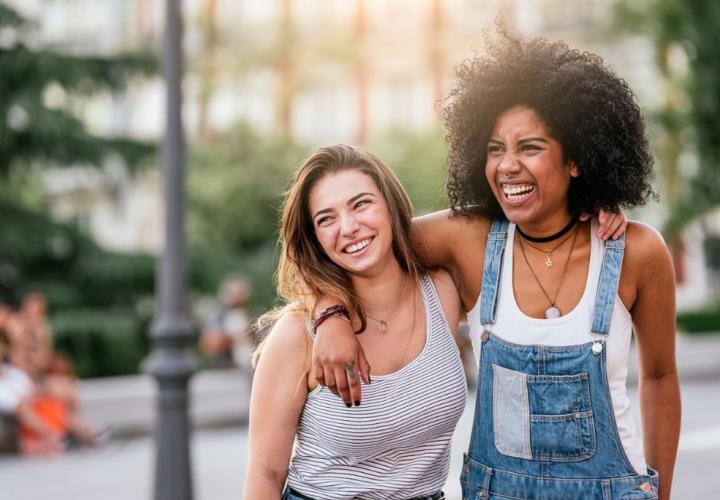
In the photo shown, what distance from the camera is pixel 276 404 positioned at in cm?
261

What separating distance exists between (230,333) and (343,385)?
11184mm

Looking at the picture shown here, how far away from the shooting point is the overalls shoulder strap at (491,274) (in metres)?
2.64

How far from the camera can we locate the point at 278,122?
26547mm

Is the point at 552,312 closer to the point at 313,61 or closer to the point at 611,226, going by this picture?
the point at 611,226

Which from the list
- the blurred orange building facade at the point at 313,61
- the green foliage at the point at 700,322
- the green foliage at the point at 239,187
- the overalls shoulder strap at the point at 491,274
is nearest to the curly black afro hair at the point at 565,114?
the overalls shoulder strap at the point at 491,274

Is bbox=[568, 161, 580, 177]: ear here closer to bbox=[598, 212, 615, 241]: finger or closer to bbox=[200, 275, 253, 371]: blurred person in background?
bbox=[598, 212, 615, 241]: finger

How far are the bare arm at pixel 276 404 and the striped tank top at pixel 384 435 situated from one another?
0.05 m

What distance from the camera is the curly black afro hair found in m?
2.63

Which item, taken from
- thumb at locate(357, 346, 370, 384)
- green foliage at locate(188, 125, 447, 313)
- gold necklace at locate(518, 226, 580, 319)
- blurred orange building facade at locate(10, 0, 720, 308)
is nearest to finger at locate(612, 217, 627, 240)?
gold necklace at locate(518, 226, 580, 319)

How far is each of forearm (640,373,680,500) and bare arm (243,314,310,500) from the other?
877mm

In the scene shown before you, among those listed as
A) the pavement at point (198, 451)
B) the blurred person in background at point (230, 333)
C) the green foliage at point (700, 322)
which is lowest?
the green foliage at point (700, 322)

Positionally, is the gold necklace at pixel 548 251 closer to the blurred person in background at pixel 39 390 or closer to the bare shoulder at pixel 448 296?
the bare shoulder at pixel 448 296

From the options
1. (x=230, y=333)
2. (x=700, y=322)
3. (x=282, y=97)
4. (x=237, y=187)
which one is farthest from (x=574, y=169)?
Result: (x=282, y=97)

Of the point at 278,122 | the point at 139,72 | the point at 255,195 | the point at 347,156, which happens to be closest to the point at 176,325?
the point at 347,156
